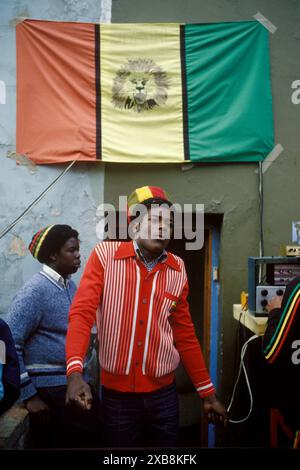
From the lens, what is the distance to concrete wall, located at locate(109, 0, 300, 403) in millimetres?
3957

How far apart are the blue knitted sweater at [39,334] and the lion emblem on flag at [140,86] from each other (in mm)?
1814

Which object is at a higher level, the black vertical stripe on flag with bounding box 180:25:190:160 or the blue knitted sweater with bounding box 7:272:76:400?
the black vertical stripe on flag with bounding box 180:25:190:160

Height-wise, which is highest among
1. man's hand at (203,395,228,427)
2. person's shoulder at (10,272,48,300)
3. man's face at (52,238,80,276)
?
man's face at (52,238,80,276)

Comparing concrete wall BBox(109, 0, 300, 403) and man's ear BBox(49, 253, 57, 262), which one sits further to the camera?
concrete wall BBox(109, 0, 300, 403)

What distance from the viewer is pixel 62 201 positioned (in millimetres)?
3902

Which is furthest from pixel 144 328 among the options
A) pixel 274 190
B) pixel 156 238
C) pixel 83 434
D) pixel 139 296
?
pixel 274 190

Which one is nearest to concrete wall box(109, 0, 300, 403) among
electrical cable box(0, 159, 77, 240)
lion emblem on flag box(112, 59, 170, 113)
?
lion emblem on flag box(112, 59, 170, 113)

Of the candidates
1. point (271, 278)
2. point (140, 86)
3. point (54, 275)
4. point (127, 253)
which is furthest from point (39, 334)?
point (140, 86)

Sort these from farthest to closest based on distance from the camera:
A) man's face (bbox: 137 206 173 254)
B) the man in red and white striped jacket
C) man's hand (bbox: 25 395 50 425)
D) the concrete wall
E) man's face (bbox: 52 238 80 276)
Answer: the concrete wall → man's face (bbox: 52 238 80 276) → man's hand (bbox: 25 395 50 425) → man's face (bbox: 137 206 173 254) → the man in red and white striped jacket

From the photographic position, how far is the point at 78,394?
6.79 feet

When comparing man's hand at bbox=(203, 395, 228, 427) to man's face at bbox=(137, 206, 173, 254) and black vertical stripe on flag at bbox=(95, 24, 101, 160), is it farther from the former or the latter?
black vertical stripe on flag at bbox=(95, 24, 101, 160)

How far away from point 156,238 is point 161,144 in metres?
1.56

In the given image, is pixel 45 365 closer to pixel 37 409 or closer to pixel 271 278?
pixel 37 409

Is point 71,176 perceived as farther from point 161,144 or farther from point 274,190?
point 274,190
